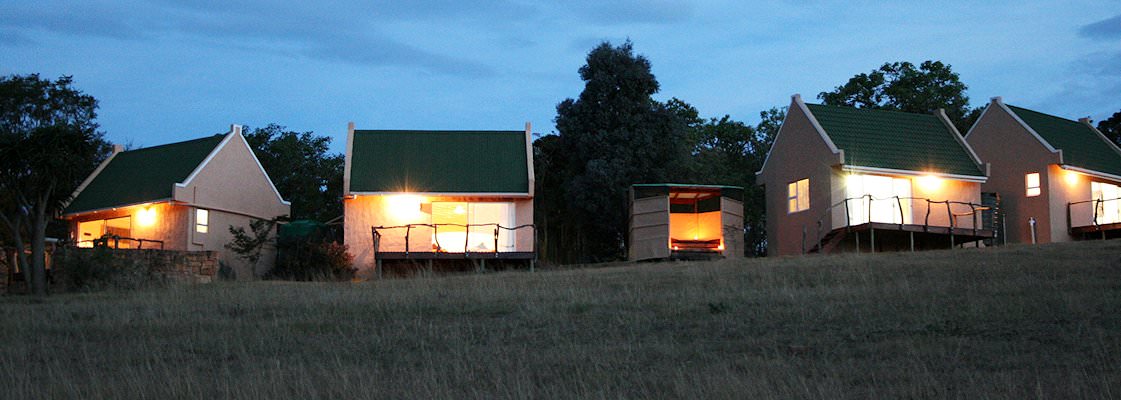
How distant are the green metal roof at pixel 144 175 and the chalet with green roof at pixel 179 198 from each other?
33 millimetres

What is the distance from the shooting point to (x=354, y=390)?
12750mm

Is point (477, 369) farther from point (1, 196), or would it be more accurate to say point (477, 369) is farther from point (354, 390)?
point (1, 196)

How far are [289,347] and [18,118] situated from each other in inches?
1505

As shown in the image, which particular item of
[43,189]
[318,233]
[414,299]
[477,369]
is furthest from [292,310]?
[318,233]

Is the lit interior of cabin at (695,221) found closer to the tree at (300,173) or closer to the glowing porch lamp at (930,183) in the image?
the glowing porch lamp at (930,183)

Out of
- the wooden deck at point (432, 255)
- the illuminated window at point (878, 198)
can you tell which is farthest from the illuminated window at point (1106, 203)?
the wooden deck at point (432, 255)

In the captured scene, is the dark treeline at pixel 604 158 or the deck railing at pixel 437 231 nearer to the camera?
the deck railing at pixel 437 231

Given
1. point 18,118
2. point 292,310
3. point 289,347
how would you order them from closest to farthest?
1. point 289,347
2. point 292,310
3. point 18,118

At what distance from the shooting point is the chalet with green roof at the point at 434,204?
3538cm

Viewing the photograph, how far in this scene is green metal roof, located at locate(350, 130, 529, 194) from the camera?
35.8 metres

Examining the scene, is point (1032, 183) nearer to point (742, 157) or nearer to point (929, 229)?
point (929, 229)

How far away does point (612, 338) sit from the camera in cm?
1623

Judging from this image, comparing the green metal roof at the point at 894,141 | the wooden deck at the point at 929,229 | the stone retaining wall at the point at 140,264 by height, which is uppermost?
the green metal roof at the point at 894,141

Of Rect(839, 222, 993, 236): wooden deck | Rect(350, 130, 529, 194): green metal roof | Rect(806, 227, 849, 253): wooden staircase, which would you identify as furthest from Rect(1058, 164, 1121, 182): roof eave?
Rect(350, 130, 529, 194): green metal roof
